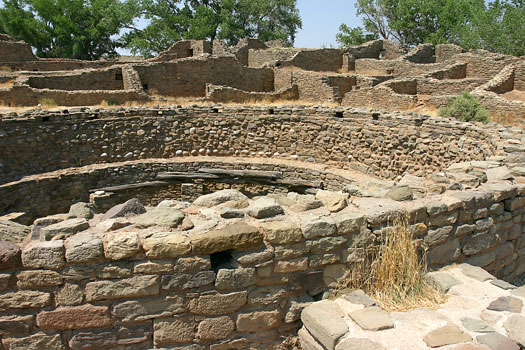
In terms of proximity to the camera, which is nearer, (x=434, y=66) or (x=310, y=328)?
(x=310, y=328)

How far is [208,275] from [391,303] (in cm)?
172

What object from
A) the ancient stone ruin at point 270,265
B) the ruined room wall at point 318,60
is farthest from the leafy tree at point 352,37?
the ancient stone ruin at point 270,265

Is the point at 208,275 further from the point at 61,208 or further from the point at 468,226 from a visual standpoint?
the point at 61,208

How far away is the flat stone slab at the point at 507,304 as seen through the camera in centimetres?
402

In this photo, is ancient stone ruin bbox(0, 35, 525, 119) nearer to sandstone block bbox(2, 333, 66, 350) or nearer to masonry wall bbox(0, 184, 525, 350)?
masonry wall bbox(0, 184, 525, 350)

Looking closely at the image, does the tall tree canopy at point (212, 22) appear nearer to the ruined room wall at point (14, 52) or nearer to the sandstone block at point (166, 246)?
the ruined room wall at point (14, 52)

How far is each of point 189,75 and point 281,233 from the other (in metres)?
16.3

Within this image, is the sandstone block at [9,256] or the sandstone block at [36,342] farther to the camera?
the sandstone block at [36,342]

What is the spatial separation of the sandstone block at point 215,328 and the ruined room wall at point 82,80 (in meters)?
15.3

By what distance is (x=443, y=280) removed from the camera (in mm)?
4555

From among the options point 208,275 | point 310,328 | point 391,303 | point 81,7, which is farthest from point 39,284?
point 81,7

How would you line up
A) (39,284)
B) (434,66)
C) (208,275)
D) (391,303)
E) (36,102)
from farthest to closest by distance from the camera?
1. (434,66)
2. (36,102)
3. (391,303)
4. (208,275)
5. (39,284)

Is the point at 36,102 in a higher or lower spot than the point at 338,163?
higher

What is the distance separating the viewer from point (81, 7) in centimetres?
3691
